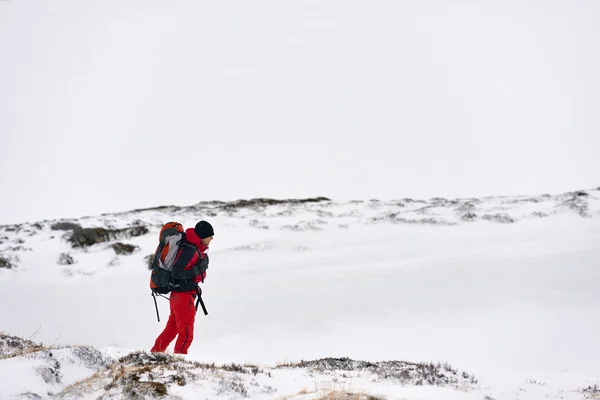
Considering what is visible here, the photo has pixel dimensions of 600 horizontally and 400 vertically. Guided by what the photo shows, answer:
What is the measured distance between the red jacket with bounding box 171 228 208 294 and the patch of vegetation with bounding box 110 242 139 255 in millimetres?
9852

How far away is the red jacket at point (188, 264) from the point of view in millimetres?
6301

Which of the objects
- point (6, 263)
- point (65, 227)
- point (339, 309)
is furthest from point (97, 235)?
→ point (339, 309)

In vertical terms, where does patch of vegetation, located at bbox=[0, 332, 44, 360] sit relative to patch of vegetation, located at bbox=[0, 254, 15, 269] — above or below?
below

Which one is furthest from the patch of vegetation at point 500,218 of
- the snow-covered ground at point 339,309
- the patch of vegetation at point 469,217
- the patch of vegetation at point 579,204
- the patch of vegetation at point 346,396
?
the patch of vegetation at point 346,396

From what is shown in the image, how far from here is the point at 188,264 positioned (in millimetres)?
6367

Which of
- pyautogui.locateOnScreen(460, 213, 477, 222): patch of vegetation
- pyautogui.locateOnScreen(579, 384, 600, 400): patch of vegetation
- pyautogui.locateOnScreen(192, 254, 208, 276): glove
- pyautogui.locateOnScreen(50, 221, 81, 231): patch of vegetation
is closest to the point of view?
pyautogui.locateOnScreen(579, 384, 600, 400): patch of vegetation

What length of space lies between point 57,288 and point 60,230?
→ 6864 millimetres

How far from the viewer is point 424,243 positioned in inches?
603

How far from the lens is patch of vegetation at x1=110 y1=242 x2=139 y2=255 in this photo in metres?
15.4

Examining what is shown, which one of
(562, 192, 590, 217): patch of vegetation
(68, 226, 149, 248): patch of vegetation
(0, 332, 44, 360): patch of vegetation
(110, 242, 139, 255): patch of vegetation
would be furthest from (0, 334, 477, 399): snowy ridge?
(562, 192, 590, 217): patch of vegetation

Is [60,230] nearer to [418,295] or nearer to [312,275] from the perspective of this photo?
[312,275]

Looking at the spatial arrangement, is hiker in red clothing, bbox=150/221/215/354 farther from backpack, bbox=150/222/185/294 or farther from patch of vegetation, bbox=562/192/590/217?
patch of vegetation, bbox=562/192/590/217

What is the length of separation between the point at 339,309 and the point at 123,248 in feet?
29.4

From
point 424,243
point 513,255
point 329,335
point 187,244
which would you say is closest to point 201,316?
point 329,335
